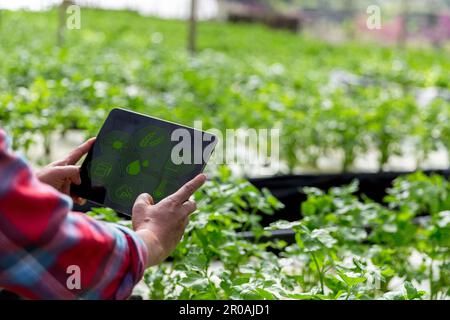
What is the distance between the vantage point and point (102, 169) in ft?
6.31

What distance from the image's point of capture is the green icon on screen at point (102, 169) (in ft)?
6.27

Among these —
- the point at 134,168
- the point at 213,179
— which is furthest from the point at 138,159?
the point at 213,179

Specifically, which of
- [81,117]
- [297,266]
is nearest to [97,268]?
[297,266]

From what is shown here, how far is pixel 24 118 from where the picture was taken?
4605mm

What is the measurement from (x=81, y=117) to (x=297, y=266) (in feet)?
5.65

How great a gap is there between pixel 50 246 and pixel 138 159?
661 millimetres

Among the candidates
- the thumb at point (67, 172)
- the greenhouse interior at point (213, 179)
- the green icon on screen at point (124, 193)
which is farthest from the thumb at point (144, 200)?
the thumb at point (67, 172)

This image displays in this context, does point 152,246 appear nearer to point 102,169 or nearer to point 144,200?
point 144,200

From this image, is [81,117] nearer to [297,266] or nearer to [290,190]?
[290,190]

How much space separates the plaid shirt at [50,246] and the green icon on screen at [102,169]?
0.54m

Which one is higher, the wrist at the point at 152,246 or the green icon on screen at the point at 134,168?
the green icon on screen at the point at 134,168

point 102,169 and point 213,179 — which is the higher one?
point 102,169

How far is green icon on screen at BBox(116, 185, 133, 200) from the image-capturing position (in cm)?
186

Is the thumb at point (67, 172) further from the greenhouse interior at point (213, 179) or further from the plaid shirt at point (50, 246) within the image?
the plaid shirt at point (50, 246)
